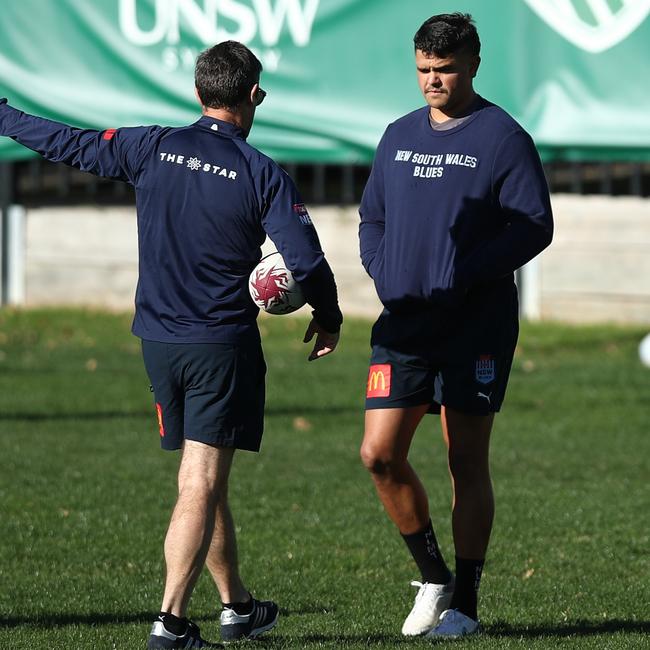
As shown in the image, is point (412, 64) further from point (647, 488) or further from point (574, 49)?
point (647, 488)

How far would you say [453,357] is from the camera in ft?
17.4

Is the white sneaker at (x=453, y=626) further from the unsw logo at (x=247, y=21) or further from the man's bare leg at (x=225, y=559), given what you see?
the unsw logo at (x=247, y=21)

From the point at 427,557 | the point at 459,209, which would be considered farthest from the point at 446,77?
the point at 427,557

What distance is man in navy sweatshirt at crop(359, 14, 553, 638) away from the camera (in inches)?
204

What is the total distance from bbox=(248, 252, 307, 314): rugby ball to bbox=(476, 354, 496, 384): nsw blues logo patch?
0.78 metres

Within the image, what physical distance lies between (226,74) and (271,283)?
2.38ft

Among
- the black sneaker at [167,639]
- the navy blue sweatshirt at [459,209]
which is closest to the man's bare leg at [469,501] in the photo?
the navy blue sweatshirt at [459,209]

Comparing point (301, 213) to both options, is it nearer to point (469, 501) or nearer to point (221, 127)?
point (221, 127)

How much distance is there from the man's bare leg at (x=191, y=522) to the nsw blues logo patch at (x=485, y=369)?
0.98 meters

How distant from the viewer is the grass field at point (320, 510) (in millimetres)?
5660

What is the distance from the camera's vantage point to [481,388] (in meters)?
5.27

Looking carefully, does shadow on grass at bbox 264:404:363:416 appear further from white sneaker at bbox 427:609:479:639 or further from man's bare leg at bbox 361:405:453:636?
white sneaker at bbox 427:609:479:639

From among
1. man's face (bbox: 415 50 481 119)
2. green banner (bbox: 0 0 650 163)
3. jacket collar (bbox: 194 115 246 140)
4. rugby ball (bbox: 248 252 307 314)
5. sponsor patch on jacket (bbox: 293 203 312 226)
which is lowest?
rugby ball (bbox: 248 252 307 314)

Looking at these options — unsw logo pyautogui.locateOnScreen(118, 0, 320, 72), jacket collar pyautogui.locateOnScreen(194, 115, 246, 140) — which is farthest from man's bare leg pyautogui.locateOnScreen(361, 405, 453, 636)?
unsw logo pyautogui.locateOnScreen(118, 0, 320, 72)
